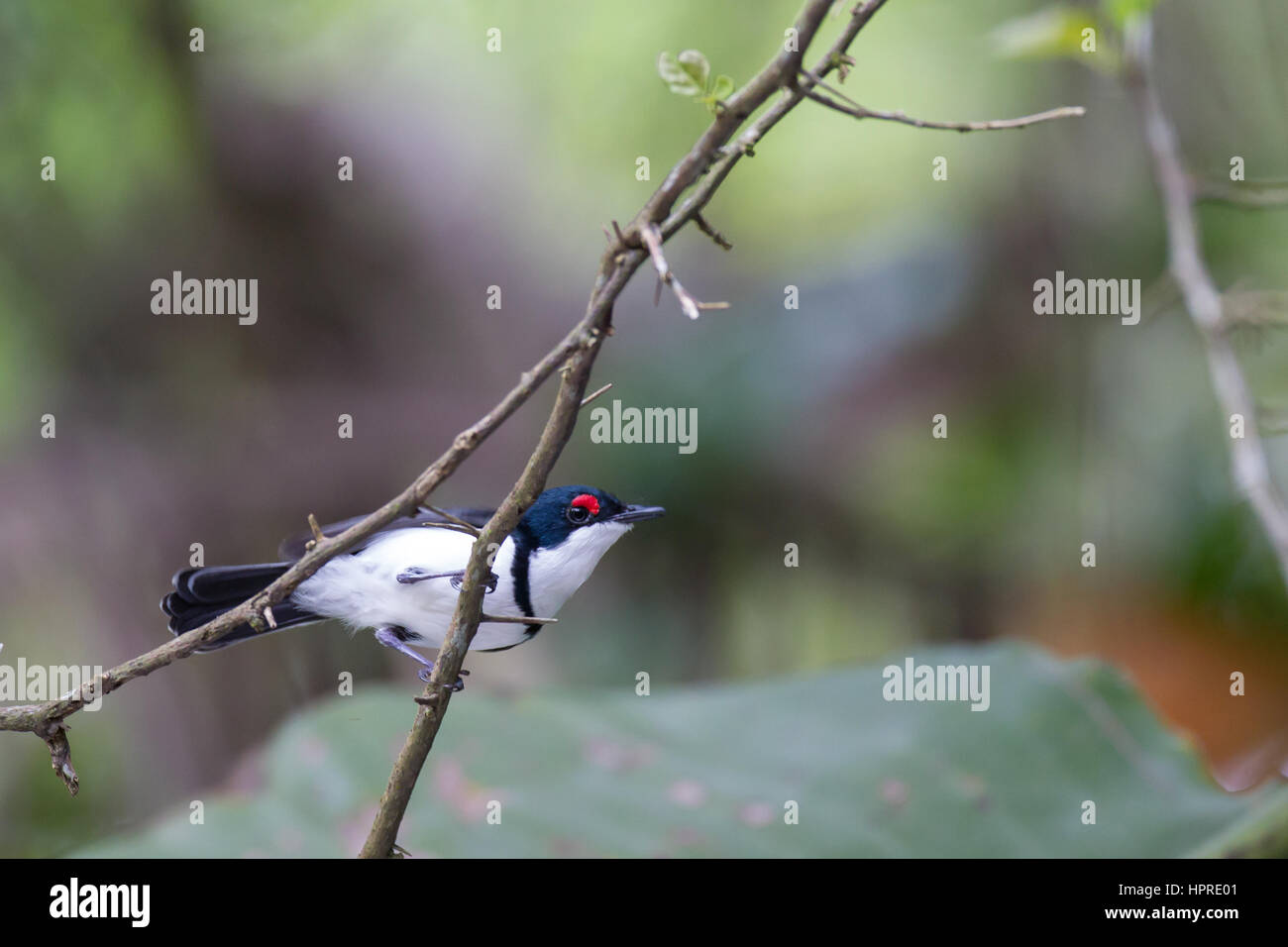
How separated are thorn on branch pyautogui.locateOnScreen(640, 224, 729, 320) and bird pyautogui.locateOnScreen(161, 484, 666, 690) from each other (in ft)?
0.93

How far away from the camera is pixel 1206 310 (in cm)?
195

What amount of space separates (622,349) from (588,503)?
127 inches

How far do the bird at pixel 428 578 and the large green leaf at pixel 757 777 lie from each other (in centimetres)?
120

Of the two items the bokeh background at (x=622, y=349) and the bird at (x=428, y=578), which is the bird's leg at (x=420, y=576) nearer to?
the bird at (x=428, y=578)

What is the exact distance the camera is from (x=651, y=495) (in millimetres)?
3768

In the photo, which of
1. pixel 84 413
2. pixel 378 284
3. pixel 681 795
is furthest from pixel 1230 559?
pixel 84 413

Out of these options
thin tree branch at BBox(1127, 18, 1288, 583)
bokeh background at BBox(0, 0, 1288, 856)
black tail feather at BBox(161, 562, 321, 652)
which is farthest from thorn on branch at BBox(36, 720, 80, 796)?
bokeh background at BBox(0, 0, 1288, 856)

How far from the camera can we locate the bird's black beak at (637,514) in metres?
0.89

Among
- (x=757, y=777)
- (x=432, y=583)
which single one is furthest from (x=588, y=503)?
(x=757, y=777)

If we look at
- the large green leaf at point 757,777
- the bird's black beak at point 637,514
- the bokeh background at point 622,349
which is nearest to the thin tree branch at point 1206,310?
the large green leaf at point 757,777

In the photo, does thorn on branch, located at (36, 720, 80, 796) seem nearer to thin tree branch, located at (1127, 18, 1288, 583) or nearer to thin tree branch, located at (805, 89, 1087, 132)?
thin tree branch, located at (805, 89, 1087, 132)

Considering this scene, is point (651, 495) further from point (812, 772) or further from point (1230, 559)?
point (1230, 559)

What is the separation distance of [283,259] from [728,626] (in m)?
2.07

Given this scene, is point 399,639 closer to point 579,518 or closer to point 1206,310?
point 579,518
